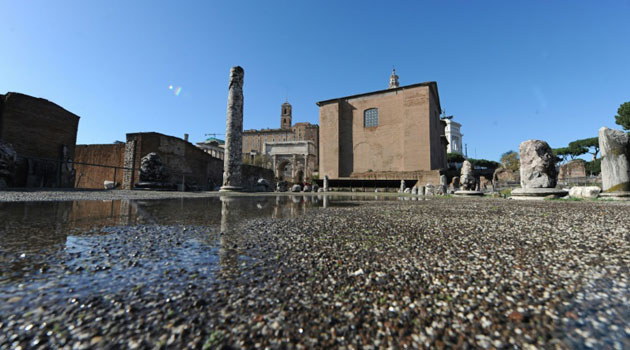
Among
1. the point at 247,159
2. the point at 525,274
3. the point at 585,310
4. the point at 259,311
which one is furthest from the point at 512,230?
the point at 247,159

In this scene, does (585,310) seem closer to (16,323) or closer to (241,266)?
(241,266)

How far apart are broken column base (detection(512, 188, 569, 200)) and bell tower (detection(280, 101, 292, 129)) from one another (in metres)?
70.8

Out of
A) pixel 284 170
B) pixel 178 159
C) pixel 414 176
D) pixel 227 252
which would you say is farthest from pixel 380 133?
pixel 284 170

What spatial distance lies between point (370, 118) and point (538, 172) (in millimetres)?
20320

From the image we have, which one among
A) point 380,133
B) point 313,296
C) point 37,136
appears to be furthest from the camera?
point 380,133

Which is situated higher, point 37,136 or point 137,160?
point 37,136

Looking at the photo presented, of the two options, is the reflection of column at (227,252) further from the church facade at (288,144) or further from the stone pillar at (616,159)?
the church facade at (288,144)

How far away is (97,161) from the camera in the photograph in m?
19.3

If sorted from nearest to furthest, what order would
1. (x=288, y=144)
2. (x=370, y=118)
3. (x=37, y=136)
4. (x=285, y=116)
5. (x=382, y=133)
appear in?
1. (x=37, y=136)
2. (x=382, y=133)
3. (x=370, y=118)
4. (x=288, y=144)
5. (x=285, y=116)

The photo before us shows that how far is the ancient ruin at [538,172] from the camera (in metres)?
8.55

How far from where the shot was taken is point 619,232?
2371 mm

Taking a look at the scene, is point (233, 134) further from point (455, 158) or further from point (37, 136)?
point (455, 158)

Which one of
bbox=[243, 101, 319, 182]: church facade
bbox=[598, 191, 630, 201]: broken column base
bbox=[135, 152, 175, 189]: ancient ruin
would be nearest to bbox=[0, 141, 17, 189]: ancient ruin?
bbox=[135, 152, 175, 189]: ancient ruin

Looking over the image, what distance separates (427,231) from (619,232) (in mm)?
1796
